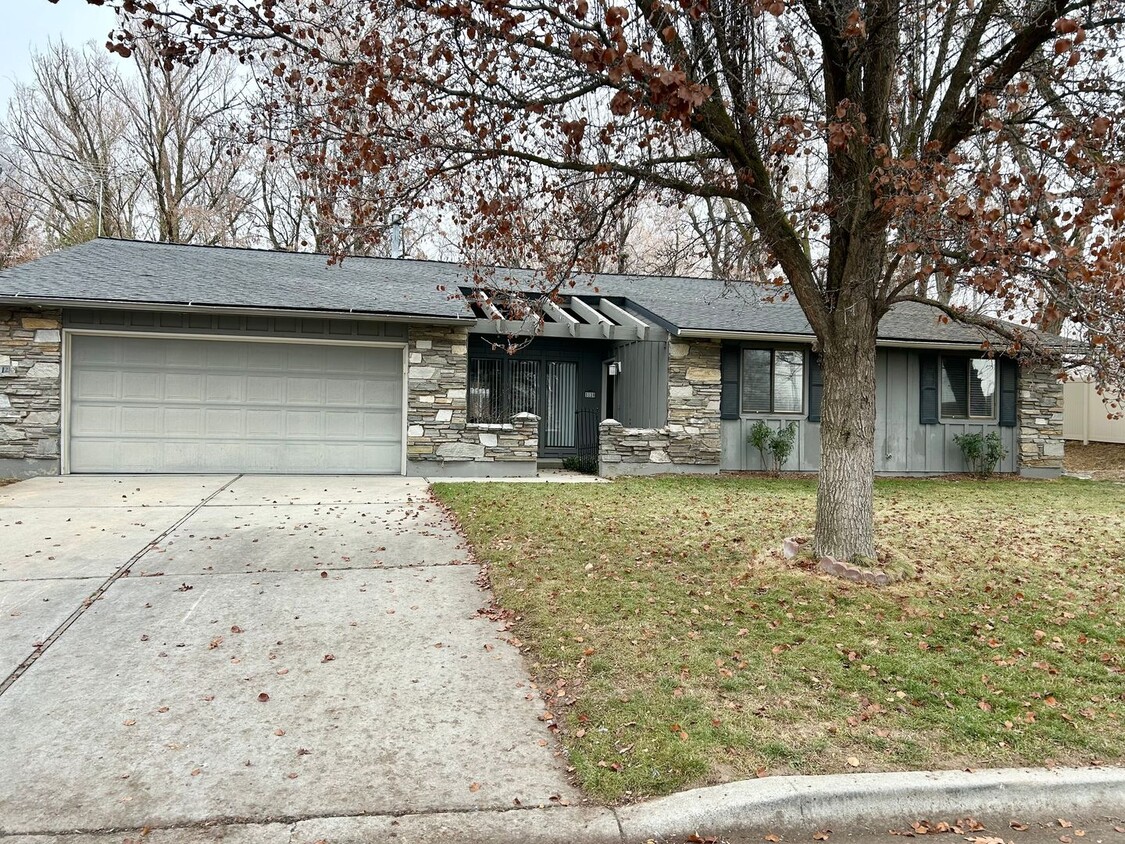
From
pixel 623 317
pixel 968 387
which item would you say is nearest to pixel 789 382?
pixel 623 317

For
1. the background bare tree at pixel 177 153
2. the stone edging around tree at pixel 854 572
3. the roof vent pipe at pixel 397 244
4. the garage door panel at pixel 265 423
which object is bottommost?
the stone edging around tree at pixel 854 572

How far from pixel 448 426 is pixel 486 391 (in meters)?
1.80

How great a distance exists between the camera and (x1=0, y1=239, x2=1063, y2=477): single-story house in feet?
34.6

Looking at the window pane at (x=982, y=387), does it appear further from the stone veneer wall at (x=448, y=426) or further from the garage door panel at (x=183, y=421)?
the garage door panel at (x=183, y=421)

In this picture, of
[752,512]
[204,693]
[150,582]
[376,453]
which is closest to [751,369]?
[752,512]

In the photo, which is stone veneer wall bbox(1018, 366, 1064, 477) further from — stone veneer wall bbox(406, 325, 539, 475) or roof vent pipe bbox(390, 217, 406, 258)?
roof vent pipe bbox(390, 217, 406, 258)

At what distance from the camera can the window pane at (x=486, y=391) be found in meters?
13.1

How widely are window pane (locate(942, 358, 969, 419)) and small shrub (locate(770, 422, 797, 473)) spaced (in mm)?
3095

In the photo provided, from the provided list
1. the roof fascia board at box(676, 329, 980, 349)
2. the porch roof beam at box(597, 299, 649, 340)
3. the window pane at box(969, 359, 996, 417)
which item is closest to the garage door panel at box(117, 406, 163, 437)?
the porch roof beam at box(597, 299, 649, 340)

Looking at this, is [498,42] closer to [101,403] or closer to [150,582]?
[150,582]

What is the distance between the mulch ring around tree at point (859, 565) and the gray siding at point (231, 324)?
24.5 ft

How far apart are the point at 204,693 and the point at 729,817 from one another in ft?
8.24

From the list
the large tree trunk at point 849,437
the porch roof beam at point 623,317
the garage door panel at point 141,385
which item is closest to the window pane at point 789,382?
the porch roof beam at point 623,317

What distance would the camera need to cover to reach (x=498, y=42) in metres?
5.05
